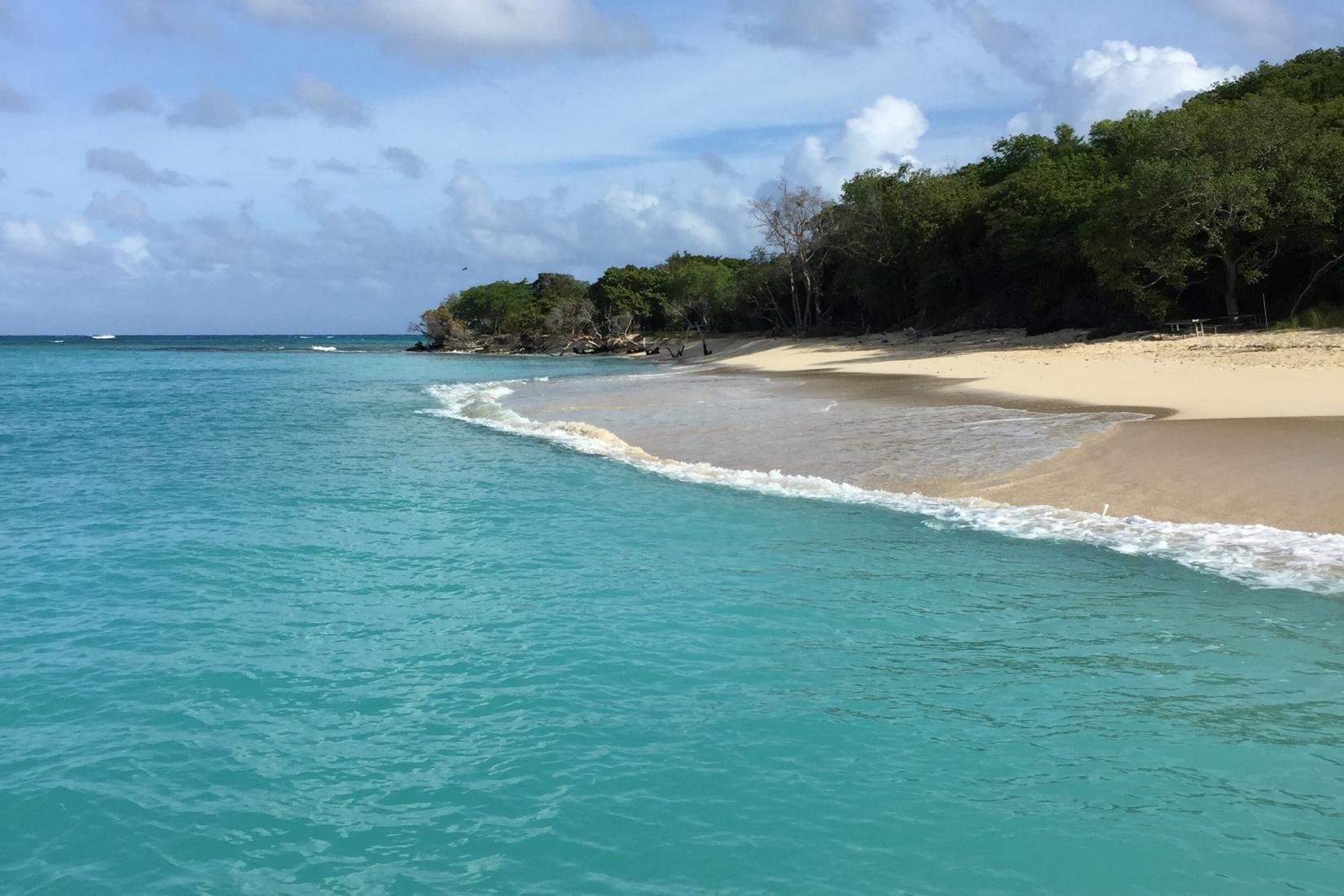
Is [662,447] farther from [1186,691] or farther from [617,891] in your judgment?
[617,891]

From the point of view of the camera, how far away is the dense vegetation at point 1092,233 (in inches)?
1198

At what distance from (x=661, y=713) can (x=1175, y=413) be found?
14.1m

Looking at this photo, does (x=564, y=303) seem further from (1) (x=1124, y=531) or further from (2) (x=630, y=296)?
(1) (x=1124, y=531)

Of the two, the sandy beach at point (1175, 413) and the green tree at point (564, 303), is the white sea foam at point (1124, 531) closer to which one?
the sandy beach at point (1175, 413)

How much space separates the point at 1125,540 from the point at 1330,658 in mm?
3229

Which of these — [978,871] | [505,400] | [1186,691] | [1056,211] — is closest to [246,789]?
[978,871]

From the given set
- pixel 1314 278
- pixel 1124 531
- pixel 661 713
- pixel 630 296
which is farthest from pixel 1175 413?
pixel 630 296

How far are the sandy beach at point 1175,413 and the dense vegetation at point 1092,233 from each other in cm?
391

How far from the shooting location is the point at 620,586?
28.0 ft

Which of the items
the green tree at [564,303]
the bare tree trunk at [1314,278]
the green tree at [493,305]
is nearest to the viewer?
the bare tree trunk at [1314,278]

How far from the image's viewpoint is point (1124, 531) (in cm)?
976

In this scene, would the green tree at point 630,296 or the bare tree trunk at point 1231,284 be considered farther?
the green tree at point 630,296

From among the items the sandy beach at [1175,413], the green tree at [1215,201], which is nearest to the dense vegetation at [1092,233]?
the green tree at [1215,201]

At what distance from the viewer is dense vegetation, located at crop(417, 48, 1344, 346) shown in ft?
99.9
